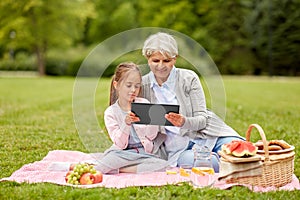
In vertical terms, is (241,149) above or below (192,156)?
above

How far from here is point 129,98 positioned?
3689 mm

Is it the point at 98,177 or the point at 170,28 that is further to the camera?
the point at 170,28

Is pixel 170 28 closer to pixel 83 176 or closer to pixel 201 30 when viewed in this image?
pixel 201 30

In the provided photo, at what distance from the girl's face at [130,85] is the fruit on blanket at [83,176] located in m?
0.67

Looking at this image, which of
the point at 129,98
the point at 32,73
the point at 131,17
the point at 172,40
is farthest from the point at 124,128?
the point at 131,17

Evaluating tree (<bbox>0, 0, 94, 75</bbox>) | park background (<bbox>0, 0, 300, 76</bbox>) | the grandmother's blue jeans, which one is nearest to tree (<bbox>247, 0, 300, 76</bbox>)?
park background (<bbox>0, 0, 300, 76</bbox>)

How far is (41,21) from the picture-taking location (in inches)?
943

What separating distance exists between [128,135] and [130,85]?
0.41 m

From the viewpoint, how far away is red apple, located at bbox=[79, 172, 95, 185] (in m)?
3.28

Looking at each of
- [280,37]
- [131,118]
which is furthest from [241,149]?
[280,37]

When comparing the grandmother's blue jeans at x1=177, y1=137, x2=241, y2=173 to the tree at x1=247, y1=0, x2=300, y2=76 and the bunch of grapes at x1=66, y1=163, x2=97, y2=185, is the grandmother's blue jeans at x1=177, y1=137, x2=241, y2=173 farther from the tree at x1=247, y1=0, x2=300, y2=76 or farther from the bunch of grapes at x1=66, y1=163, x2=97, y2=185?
the tree at x1=247, y1=0, x2=300, y2=76

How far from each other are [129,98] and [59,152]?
1.10 m

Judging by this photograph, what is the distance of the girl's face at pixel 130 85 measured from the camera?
367 cm

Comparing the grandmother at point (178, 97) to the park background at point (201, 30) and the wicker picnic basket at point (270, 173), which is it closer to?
the wicker picnic basket at point (270, 173)
